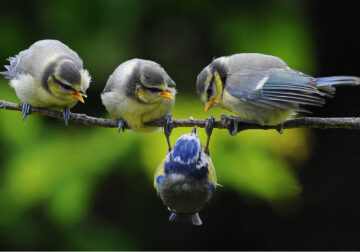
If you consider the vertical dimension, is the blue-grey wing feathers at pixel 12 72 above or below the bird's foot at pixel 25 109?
above

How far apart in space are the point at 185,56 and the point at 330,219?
5.42ft

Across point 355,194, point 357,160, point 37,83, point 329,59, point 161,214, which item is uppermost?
point 329,59

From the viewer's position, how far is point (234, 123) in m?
2.36

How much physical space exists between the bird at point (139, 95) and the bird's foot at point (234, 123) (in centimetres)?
32

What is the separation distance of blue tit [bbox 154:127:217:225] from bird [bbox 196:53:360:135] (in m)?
0.24

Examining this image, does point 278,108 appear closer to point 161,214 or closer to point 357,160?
point 357,160

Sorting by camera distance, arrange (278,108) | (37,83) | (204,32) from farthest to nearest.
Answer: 1. (204,32)
2. (37,83)
3. (278,108)

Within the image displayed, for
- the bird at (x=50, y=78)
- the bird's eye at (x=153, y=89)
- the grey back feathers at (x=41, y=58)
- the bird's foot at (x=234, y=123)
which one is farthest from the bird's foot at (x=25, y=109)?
the bird's foot at (x=234, y=123)

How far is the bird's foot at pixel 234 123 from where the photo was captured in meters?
2.29

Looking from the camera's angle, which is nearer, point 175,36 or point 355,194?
point 355,194

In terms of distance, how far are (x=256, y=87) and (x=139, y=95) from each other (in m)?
0.57

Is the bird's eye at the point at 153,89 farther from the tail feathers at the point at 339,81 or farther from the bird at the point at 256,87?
the tail feathers at the point at 339,81

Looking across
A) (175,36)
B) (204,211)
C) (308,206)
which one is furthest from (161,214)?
(175,36)

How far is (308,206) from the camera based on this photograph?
4.05m
